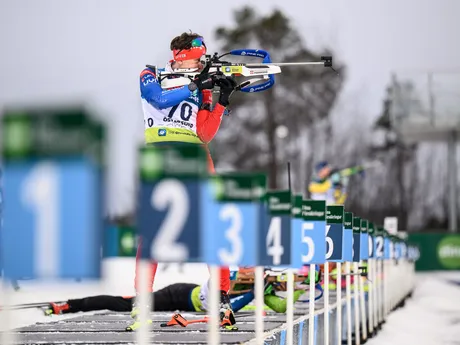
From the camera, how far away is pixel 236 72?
692 cm

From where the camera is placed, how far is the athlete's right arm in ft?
20.7

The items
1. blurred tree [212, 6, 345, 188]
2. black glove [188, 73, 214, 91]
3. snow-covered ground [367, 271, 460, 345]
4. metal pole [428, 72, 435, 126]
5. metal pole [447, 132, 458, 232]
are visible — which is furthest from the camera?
blurred tree [212, 6, 345, 188]

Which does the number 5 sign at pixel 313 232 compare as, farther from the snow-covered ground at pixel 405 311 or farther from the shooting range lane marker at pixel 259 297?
the shooting range lane marker at pixel 259 297

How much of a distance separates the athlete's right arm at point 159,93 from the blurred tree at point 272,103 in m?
31.8

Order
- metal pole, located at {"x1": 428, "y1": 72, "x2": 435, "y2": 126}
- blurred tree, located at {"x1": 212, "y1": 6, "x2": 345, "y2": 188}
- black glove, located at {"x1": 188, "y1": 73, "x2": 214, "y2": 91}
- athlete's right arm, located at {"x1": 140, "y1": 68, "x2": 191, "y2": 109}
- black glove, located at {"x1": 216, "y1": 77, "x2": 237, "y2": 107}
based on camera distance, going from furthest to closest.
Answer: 1. blurred tree, located at {"x1": 212, "y1": 6, "x2": 345, "y2": 188}
2. metal pole, located at {"x1": 428, "y1": 72, "x2": 435, "y2": 126}
3. black glove, located at {"x1": 216, "y1": 77, "x2": 237, "y2": 107}
4. black glove, located at {"x1": 188, "y1": 73, "x2": 214, "y2": 91}
5. athlete's right arm, located at {"x1": 140, "y1": 68, "x2": 191, "y2": 109}

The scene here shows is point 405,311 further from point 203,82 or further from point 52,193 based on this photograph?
point 52,193

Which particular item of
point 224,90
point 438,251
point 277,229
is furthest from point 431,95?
point 277,229

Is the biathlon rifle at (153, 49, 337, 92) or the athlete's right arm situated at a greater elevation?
the biathlon rifle at (153, 49, 337, 92)

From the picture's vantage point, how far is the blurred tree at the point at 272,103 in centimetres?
3875

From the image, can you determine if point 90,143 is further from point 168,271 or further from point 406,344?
point 168,271

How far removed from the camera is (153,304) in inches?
312

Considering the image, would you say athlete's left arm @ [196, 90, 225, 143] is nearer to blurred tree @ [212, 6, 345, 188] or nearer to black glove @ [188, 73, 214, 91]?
black glove @ [188, 73, 214, 91]

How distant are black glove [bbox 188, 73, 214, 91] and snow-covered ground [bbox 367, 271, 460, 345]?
128 inches

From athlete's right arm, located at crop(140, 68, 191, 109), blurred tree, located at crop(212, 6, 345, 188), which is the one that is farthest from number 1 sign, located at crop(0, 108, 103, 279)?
blurred tree, located at crop(212, 6, 345, 188)
